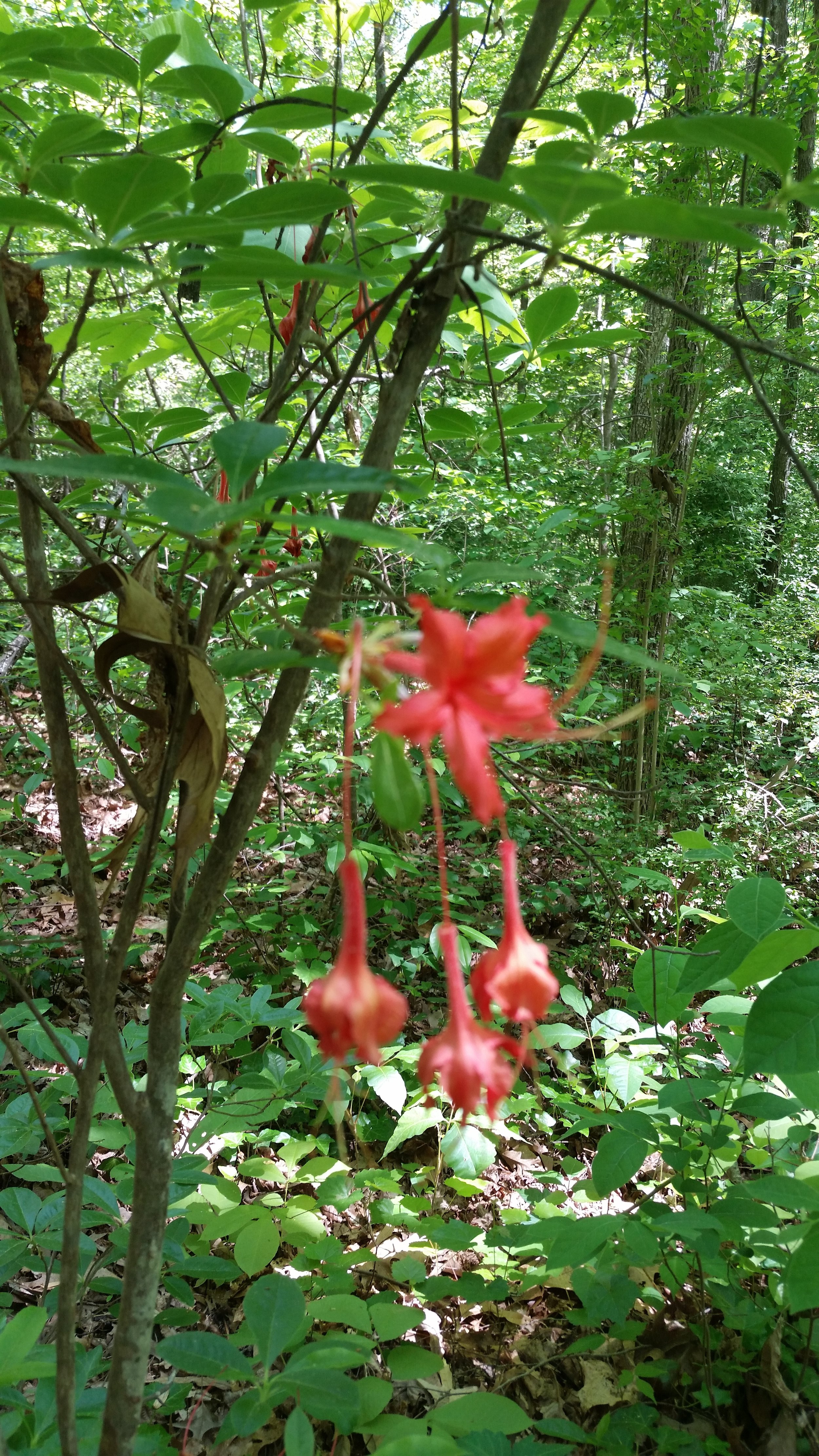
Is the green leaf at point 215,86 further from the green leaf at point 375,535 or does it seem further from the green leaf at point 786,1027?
the green leaf at point 786,1027

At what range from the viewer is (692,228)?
0.46 m

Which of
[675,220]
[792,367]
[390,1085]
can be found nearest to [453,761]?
[675,220]

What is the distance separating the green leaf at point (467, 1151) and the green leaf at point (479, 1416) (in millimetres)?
347

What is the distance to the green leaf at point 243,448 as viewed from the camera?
0.48m

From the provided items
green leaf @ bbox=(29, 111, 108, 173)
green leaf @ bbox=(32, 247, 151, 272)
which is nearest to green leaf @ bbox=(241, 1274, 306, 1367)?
green leaf @ bbox=(32, 247, 151, 272)

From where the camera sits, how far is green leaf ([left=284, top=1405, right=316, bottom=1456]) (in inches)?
35.6

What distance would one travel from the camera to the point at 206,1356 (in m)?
1.01

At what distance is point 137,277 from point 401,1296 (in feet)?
22.9

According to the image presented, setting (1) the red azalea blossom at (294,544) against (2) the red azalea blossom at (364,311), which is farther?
(1) the red azalea blossom at (294,544)

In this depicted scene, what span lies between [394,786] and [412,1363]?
119 centimetres

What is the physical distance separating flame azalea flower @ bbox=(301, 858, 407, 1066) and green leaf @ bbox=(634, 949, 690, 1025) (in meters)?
1.08

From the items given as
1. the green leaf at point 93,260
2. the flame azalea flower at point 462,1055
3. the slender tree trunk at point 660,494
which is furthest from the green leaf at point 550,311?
the slender tree trunk at point 660,494

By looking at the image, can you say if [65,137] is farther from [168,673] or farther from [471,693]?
[471,693]

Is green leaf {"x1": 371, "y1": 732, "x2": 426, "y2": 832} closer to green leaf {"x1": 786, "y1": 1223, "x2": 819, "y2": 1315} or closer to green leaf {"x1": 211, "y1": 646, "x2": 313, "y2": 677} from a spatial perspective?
green leaf {"x1": 211, "y1": 646, "x2": 313, "y2": 677}
